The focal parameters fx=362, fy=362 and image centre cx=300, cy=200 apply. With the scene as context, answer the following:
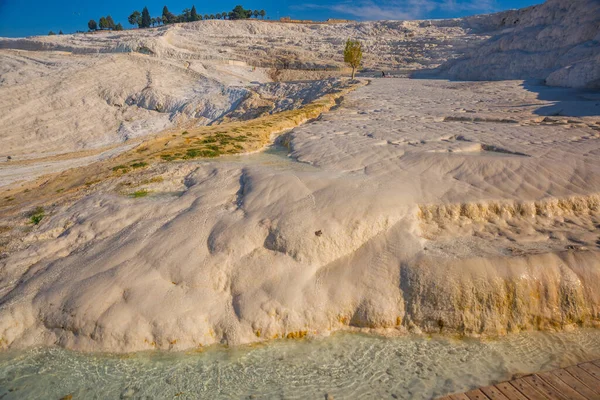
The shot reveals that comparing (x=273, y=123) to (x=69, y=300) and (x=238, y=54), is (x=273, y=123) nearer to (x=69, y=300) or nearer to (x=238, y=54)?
(x=69, y=300)

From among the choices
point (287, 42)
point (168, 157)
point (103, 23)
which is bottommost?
point (168, 157)

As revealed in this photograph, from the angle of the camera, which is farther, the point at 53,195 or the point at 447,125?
the point at 447,125

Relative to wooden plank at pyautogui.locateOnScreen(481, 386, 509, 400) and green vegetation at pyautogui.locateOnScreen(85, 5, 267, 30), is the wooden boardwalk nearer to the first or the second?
wooden plank at pyautogui.locateOnScreen(481, 386, 509, 400)

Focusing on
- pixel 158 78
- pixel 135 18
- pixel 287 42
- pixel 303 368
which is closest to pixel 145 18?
pixel 135 18

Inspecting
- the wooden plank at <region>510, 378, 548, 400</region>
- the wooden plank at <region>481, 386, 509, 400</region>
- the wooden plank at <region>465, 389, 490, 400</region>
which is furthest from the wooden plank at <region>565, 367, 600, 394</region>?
the wooden plank at <region>465, 389, 490, 400</region>

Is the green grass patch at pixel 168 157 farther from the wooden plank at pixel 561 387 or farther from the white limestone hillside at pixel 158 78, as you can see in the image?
the white limestone hillside at pixel 158 78

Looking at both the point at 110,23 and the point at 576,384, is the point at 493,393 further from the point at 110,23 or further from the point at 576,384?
the point at 110,23

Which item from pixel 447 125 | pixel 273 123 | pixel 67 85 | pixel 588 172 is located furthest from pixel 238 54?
pixel 588 172
